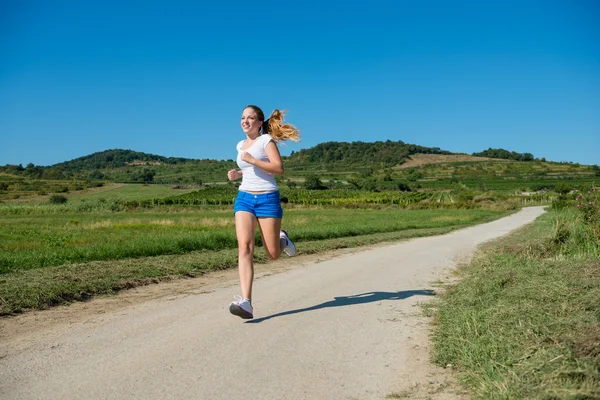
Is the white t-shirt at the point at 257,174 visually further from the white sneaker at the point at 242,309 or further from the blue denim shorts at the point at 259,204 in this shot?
the white sneaker at the point at 242,309

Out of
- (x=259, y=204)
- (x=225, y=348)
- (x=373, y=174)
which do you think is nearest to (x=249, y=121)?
(x=259, y=204)

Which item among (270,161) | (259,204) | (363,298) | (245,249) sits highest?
(270,161)

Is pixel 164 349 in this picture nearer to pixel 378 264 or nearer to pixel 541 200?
pixel 378 264

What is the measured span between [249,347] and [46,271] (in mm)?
6341

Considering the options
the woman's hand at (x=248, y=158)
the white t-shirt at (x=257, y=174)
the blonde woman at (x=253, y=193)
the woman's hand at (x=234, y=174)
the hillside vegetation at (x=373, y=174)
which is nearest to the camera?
the woman's hand at (x=248, y=158)

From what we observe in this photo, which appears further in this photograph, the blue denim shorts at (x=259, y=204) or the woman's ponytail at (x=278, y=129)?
the woman's ponytail at (x=278, y=129)

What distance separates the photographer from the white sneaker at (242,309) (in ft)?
21.0

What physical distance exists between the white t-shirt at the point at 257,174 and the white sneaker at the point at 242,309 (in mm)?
1463

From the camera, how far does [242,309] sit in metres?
6.41

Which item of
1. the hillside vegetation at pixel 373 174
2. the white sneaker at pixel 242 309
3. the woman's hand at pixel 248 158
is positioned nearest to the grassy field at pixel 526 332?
the white sneaker at pixel 242 309

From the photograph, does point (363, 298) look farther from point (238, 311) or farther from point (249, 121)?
point (249, 121)

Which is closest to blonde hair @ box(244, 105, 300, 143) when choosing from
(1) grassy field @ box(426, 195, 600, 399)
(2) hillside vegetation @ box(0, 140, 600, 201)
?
(1) grassy field @ box(426, 195, 600, 399)

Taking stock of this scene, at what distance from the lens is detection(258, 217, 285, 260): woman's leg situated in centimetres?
703

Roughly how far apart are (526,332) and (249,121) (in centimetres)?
427
